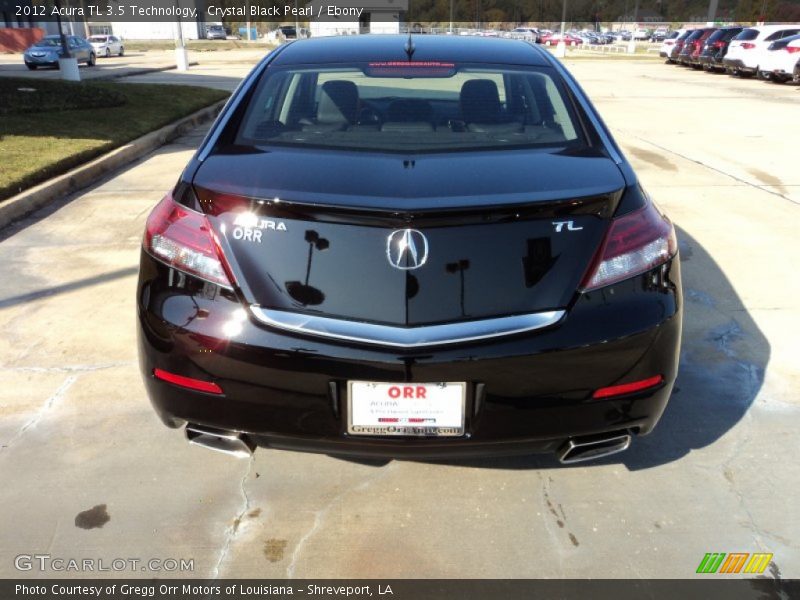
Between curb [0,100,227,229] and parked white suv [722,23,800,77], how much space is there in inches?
822

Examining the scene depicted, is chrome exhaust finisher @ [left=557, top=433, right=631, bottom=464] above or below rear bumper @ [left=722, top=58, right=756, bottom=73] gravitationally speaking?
above

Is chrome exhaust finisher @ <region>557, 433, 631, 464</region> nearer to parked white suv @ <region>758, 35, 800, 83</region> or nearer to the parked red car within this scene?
parked white suv @ <region>758, 35, 800, 83</region>

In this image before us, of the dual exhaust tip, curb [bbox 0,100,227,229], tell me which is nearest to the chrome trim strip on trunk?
the dual exhaust tip

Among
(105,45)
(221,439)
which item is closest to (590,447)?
(221,439)

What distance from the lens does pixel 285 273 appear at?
2.08 metres

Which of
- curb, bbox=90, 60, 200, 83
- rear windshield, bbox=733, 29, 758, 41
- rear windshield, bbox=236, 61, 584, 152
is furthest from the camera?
rear windshield, bbox=733, 29, 758, 41

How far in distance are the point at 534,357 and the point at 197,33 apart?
9223 cm

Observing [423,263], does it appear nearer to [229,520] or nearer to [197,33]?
[229,520]

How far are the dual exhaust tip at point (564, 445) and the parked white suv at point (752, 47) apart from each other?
25356 mm

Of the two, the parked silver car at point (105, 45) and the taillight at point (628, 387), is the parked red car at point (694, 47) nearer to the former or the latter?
the taillight at point (628, 387)

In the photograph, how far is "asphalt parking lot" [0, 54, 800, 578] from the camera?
7.81ft

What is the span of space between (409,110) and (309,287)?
1141mm

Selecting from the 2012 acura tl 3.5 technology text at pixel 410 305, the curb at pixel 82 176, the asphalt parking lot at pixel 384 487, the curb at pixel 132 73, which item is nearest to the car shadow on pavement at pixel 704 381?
the asphalt parking lot at pixel 384 487

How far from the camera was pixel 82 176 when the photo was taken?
7.57 meters
